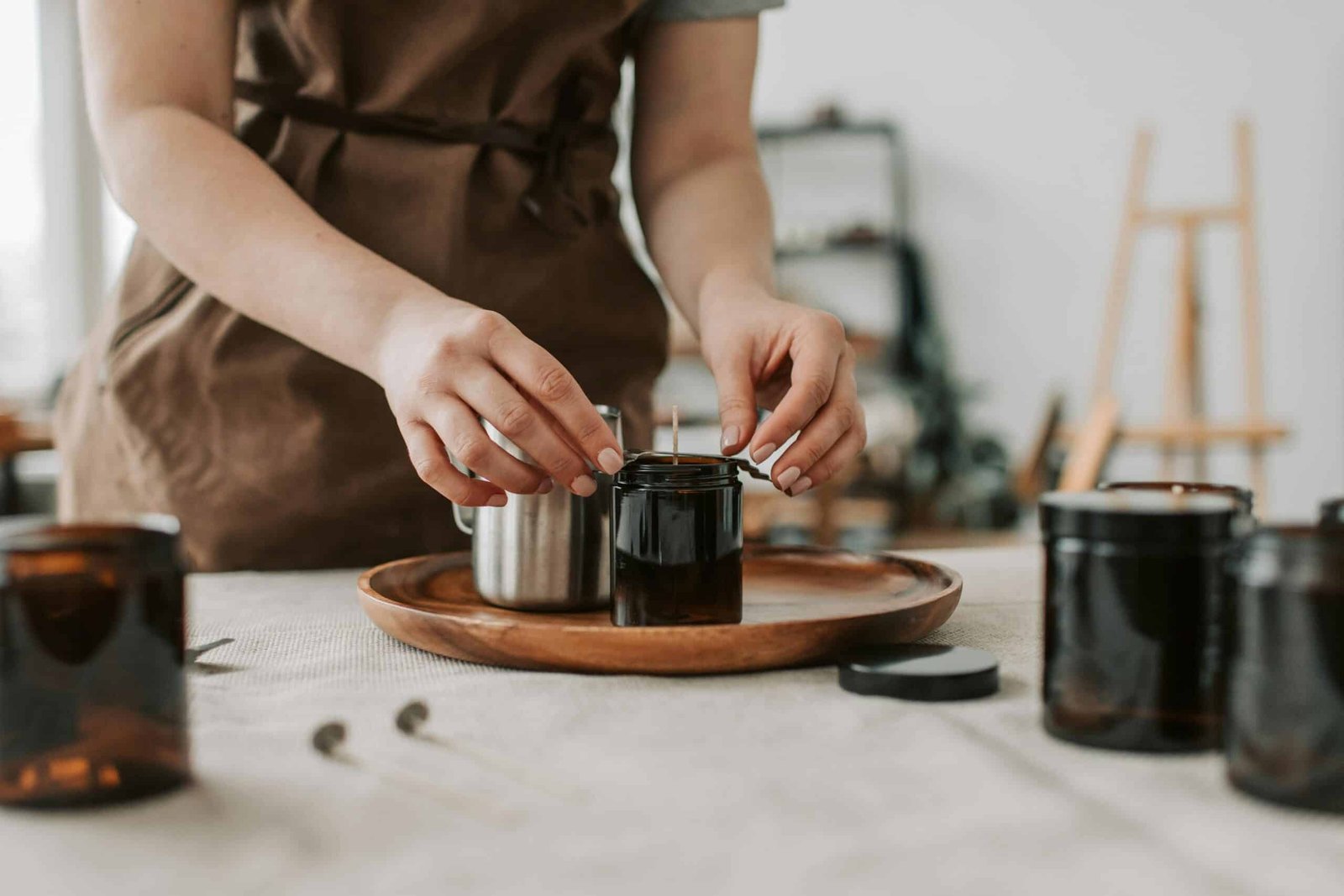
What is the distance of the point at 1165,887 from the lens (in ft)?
1.14

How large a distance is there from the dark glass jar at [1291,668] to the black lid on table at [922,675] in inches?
6.4

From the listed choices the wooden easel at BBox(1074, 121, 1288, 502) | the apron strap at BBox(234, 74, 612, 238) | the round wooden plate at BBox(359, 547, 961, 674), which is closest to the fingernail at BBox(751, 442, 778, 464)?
the round wooden plate at BBox(359, 547, 961, 674)

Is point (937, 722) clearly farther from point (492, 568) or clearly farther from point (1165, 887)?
point (492, 568)

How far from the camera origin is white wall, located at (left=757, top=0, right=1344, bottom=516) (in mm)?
4133

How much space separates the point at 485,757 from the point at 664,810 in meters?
0.09

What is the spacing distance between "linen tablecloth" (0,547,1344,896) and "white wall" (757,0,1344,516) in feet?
13.7

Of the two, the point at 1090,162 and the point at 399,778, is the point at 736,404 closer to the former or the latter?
the point at 399,778

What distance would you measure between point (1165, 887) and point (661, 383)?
4.63 m

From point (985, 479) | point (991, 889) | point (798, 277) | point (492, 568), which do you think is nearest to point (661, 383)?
point (798, 277)

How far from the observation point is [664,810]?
0.41 metres

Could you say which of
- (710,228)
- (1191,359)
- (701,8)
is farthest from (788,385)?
(1191,359)

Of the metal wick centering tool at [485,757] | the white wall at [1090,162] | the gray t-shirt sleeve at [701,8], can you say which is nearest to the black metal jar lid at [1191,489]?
the metal wick centering tool at [485,757]

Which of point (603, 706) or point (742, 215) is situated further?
point (742, 215)

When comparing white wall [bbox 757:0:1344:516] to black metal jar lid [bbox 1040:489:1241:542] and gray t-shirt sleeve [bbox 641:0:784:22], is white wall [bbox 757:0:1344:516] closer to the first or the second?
gray t-shirt sleeve [bbox 641:0:784:22]
